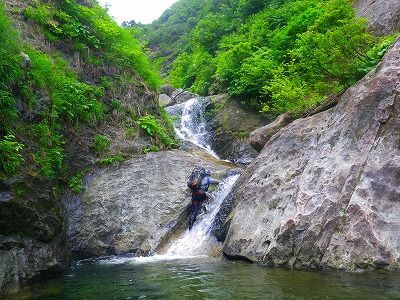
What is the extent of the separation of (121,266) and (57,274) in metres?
1.53

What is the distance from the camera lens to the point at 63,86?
39.4ft

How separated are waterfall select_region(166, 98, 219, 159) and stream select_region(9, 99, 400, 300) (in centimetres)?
968

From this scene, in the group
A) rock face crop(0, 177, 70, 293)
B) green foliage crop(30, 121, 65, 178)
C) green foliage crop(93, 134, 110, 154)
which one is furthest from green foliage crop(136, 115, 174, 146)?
rock face crop(0, 177, 70, 293)

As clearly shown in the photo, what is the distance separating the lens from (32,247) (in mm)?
7426

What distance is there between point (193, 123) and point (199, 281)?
49.2ft

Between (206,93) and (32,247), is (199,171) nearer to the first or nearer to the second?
(32,247)

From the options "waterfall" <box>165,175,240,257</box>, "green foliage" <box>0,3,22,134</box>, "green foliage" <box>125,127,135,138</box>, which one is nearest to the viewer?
"green foliage" <box>0,3,22,134</box>

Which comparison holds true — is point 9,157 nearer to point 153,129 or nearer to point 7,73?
point 7,73

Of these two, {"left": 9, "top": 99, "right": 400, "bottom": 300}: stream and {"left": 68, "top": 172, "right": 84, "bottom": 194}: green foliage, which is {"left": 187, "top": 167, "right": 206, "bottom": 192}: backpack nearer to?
{"left": 9, "top": 99, "right": 400, "bottom": 300}: stream

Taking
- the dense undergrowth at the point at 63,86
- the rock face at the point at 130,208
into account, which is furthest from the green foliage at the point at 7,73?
the rock face at the point at 130,208

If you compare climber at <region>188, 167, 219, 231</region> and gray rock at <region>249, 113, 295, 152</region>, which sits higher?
gray rock at <region>249, 113, 295, 152</region>

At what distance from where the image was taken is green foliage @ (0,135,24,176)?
23.9ft

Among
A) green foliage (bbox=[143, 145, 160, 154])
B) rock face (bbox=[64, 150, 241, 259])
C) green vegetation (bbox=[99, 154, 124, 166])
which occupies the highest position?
green foliage (bbox=[143, 145, 160, 154])

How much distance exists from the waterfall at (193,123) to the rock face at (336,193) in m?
9.79
